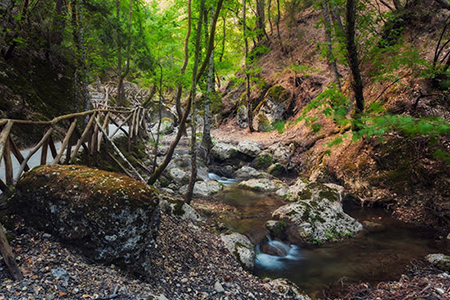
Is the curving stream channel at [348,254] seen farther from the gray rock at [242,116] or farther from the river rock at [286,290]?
the gray rock at [242,116]

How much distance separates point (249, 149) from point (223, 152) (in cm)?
136

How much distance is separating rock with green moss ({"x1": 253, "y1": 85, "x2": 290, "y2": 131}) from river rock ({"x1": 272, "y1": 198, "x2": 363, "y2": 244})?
8.59 m

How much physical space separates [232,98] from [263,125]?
6043 millimetres

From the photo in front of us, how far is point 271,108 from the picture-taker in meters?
15.2

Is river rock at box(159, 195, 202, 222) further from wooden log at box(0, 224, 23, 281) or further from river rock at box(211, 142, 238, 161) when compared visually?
river rock at box(211, 142, 238, 161)

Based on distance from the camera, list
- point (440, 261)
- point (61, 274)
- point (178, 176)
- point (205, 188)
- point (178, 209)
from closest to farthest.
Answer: point (61, 274) → point (440, 261) → point (178, 209) → point (205, 188) → point (178, 176)

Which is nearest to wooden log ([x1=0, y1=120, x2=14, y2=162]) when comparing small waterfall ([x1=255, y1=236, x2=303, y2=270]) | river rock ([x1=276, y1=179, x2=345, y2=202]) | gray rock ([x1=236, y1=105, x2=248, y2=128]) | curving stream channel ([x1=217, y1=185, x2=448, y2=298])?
curving stream channel ([x1=217, y1=185, x2=448, y2=298])

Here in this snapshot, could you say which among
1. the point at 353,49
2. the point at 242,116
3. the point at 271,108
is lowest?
the point at 242,116

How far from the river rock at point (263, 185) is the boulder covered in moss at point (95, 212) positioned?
666 centimetres

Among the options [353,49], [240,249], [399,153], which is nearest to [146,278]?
[240,249]

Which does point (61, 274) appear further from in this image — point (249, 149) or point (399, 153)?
point (249, 149)

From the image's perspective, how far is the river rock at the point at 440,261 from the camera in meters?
4.31

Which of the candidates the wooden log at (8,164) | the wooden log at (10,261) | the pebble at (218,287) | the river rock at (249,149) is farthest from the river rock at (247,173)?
the wooden log at (10,261)

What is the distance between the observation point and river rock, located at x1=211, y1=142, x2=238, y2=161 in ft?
41.0
